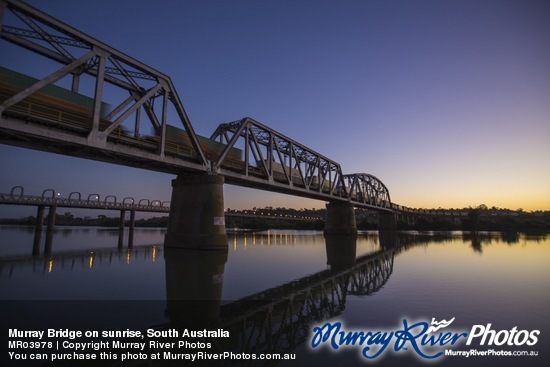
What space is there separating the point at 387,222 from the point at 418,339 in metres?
131

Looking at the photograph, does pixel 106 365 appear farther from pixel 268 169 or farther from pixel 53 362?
pixel 268 169

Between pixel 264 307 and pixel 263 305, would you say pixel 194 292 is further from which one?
pixel 264 307

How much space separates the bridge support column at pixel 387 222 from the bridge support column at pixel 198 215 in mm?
112238

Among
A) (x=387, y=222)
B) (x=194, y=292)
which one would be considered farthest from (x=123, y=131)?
(x=387, y=222)

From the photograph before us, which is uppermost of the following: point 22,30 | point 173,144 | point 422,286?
point 22,30

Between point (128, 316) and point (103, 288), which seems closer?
point (128, 316)

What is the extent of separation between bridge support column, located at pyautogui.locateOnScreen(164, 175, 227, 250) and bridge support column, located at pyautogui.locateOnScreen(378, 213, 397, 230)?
11224cm

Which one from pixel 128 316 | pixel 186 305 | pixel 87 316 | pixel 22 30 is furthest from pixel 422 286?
pixel 22 30

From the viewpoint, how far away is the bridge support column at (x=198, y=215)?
32594 millimetres

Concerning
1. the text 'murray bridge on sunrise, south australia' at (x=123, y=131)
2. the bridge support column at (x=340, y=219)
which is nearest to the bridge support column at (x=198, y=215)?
the text 'murray bridge on sunrise, south australia' at (x=123, y=131)

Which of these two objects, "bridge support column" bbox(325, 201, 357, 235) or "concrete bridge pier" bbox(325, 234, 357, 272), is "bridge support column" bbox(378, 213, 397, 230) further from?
"concrete bridge pier" bbox(325, 234, 357, 272)

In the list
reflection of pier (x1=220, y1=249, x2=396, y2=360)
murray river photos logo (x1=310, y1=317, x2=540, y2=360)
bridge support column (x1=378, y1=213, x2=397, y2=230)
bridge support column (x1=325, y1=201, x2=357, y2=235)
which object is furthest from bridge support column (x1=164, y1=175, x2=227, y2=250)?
bridge support column (x1=378, y1=213, x2=397, y2=230)

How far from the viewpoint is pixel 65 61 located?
26.4 meters

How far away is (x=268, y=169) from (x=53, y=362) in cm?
4252
